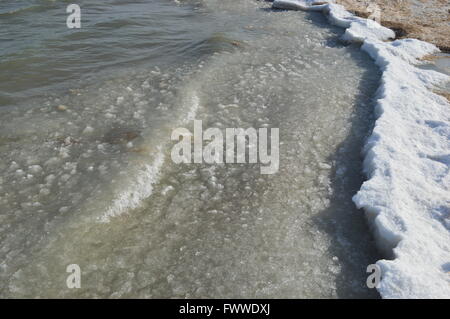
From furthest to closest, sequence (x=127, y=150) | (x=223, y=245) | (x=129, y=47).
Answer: (x=129, y=47) → (x=127, y=150) → (x=223, y=245)

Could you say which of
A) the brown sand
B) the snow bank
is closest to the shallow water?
the snow bank

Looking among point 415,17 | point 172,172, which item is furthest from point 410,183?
point 415,17

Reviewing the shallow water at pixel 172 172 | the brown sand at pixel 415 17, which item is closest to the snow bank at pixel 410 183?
the shallow water at pixel 172 172

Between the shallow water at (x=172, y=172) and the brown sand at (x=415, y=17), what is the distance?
3829 millimetres

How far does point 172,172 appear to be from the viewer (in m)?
6.25

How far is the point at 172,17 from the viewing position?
14.2 meters

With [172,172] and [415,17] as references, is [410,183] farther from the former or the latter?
[415,17]

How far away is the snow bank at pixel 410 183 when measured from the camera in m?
4.48

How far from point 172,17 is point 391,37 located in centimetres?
790

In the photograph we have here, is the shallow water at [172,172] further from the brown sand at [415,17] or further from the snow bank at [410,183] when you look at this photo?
the brown sand at [415,17]

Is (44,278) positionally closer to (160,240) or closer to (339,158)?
(160,240)

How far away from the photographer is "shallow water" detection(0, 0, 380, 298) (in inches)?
180

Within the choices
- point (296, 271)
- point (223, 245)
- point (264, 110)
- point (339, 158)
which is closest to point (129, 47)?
point (264, 110)

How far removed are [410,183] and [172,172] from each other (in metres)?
3.80
